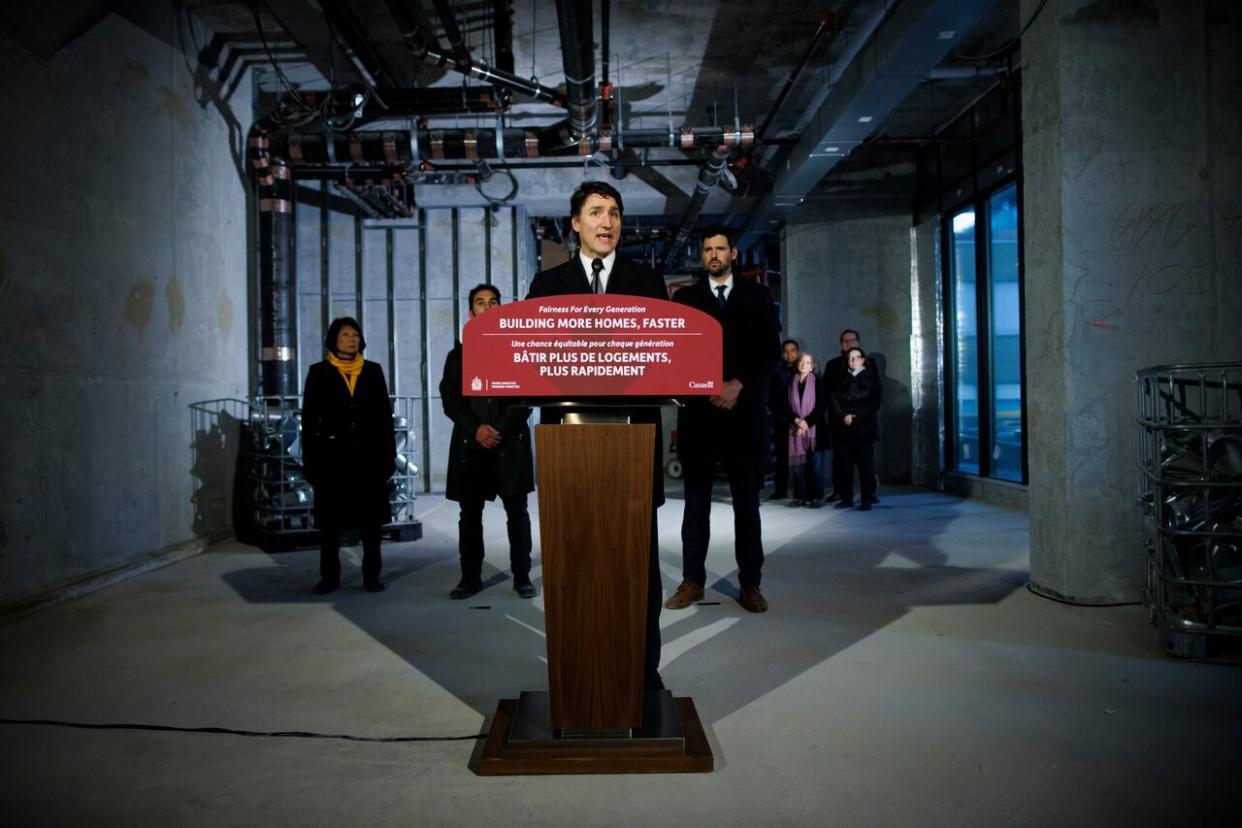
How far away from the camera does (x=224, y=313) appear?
6.04 metres

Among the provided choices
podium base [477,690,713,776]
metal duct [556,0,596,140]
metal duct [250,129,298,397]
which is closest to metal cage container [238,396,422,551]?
metal duct [250,129,298,397]

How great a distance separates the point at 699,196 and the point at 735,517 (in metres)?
5.86

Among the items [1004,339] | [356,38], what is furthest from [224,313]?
[1004,339]

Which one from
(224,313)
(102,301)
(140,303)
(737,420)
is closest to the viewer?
(737,420)

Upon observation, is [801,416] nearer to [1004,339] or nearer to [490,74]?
[1004,339]

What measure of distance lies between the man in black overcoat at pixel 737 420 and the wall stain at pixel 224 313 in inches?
164

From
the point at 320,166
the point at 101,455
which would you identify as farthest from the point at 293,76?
the point at 101,455

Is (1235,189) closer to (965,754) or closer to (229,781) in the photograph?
(965,754)

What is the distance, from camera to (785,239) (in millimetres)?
9234

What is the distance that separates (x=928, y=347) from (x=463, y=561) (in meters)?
6.56

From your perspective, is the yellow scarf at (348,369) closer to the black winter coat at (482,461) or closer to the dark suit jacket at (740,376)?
the black winter coat at (482,461)

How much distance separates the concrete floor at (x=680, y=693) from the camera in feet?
5.61

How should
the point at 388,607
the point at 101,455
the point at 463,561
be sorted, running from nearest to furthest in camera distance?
the point at 388,607, the point at 463,561, the point at 101,455

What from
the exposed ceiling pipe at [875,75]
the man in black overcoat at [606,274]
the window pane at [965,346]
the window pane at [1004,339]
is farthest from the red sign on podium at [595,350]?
the window pane at [965,346]
